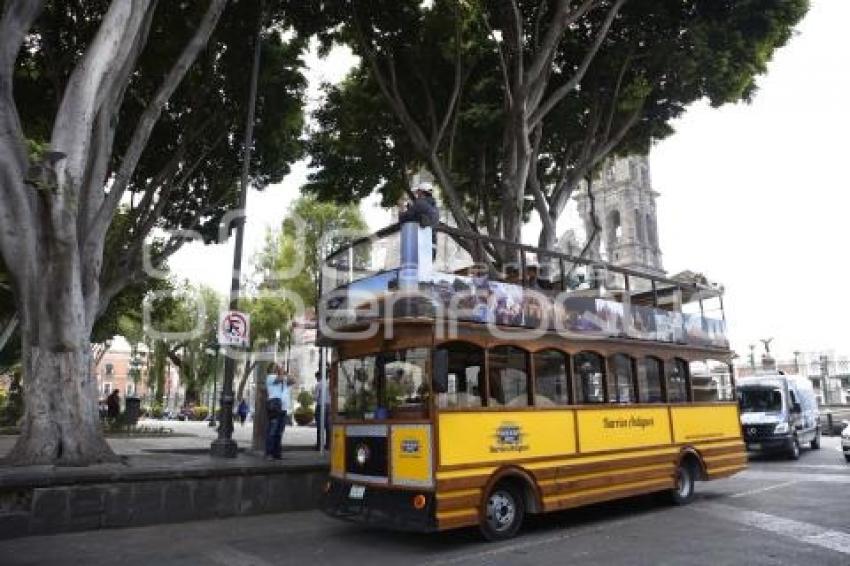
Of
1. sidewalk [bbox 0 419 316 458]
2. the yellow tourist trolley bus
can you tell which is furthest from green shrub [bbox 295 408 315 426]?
the yellow tourist trolley bus

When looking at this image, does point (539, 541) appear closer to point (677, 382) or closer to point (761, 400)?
point (677, 382)

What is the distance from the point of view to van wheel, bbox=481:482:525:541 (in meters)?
8.50

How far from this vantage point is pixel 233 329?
1200 cm

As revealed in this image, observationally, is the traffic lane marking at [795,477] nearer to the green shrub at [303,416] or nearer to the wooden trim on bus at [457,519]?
the wooden trim on bus at [457,519]

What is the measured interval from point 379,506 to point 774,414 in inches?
623

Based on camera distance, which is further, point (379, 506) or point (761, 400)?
point (761, 400)

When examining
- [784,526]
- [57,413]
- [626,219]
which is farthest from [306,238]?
[626,219]

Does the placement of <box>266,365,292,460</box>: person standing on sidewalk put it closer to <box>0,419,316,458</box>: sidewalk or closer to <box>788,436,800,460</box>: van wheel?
<box>0,419,316,458</box>: sidewalk

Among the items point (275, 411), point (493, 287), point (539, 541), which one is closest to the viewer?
point (539, 541)

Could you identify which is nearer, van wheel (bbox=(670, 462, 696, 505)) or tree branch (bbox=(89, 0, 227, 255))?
van wheel (bbox=(670, 462, 696, 505))

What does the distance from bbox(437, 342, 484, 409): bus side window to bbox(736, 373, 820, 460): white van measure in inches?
517

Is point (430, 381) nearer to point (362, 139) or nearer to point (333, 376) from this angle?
point (333, 376)

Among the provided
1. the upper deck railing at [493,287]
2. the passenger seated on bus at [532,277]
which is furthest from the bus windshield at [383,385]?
the passenger seated on bus at [532,277]

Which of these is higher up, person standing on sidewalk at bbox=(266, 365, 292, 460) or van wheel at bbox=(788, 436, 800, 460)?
person standing on sidewalk at bbox=(266, 365, 292, 460)
